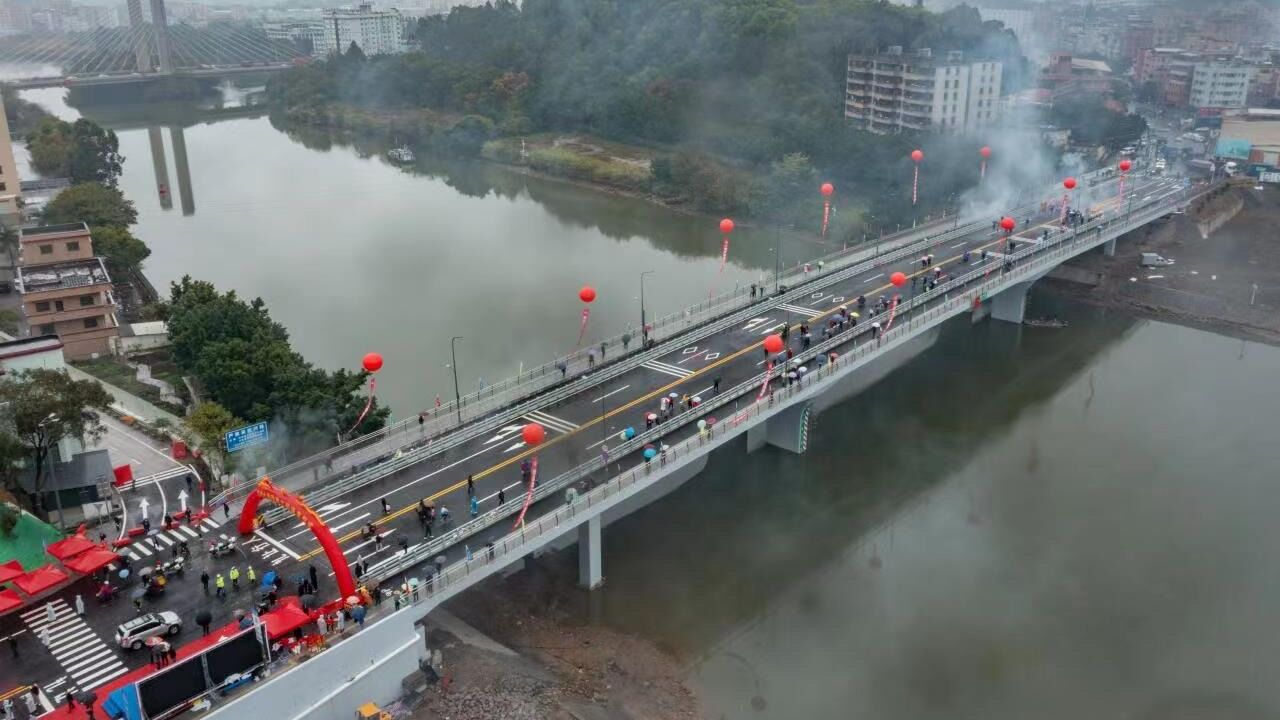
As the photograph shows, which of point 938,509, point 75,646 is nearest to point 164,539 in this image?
point 75,646

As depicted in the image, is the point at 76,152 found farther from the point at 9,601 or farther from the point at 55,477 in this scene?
the point at 9,601

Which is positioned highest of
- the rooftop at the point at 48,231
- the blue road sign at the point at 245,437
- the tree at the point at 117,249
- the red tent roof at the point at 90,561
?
the rooftop at the point at 48,231

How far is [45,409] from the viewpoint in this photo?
19.5 meters

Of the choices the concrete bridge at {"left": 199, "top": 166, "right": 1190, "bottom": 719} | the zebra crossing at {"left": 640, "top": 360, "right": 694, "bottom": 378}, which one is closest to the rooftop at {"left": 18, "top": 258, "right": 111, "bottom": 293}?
the concrete bridge at {"left": 199, "top": 166, "right": 1190, "bottom": 719}

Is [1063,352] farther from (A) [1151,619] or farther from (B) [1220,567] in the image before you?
(A) [1151,619]

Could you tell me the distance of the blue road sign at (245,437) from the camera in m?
21.5

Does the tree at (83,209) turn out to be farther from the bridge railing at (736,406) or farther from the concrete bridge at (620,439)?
the bridge railing at (736,406)

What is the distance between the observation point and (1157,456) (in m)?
26.7

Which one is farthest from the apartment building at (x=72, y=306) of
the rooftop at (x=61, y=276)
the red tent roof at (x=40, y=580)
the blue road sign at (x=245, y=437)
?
the red tent roof at (x=40, y=580)

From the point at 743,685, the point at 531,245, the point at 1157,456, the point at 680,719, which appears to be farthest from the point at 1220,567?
the point at 531,245

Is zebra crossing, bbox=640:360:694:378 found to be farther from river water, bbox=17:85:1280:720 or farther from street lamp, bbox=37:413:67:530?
street lamp, bbox=37:413:67:530

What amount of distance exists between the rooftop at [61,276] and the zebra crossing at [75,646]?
1652 cm

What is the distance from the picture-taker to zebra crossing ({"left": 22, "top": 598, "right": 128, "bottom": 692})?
1518 centimetres

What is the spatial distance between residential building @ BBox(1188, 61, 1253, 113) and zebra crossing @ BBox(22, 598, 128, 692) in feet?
236
